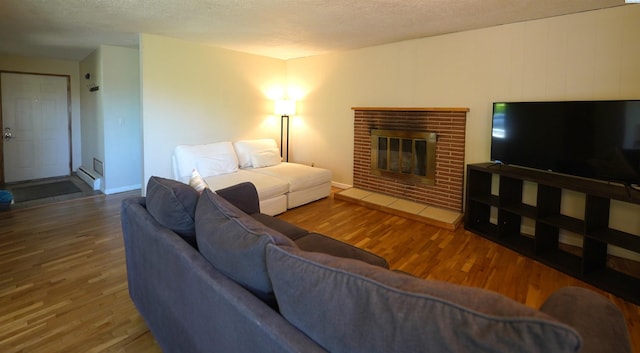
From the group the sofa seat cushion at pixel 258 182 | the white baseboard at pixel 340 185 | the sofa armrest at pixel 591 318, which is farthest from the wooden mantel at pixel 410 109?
the sofa armrest at pixel 591 318

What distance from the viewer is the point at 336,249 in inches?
81.1

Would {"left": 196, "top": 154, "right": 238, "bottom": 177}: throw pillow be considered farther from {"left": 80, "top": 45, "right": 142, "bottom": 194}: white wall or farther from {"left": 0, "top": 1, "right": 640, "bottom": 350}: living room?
{"left": 80, "top": 45, "right": 142, "bottom": 194}: white wall

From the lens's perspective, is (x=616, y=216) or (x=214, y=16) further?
(x=214, y=16)

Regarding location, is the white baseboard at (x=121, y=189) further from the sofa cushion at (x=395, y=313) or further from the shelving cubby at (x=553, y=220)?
the sofa cushion at (x=395, y=313)

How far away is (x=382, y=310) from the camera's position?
2.57ft

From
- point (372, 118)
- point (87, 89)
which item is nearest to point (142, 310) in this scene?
point (372, 118)

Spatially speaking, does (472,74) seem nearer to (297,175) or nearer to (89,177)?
(297,175)

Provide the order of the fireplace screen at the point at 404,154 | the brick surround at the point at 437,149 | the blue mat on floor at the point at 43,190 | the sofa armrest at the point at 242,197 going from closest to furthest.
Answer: the sofa armrest at the point at 242,197 < the brick surround at the point at 437,149 < the fireplace screen at the point at 404,154 < the blue mat on floor at the point at 43,190

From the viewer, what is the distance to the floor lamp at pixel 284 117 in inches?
230

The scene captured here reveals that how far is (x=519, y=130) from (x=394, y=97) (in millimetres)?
1778

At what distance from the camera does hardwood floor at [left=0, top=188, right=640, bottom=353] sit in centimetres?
201

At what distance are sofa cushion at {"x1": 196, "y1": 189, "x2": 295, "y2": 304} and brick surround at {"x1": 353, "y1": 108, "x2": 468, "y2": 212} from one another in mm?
3307

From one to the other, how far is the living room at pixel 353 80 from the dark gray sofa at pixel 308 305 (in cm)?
299

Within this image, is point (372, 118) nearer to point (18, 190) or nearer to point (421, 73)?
point (421, 73)
